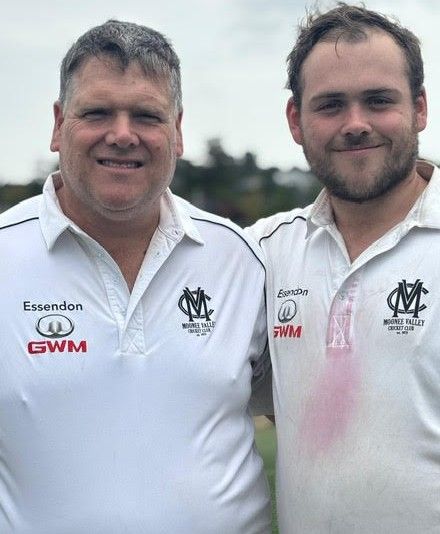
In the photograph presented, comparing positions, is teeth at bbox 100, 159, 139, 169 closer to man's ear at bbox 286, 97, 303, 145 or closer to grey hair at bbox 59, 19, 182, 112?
grey hair at bbox 59, 19, 182, 112

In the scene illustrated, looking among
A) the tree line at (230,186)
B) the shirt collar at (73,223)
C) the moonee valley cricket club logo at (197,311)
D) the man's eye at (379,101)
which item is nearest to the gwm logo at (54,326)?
the shirt collar at (73,223)

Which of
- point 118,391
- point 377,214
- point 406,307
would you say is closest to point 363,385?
point 406,307

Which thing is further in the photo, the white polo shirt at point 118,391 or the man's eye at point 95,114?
the man's eye at point 95,114

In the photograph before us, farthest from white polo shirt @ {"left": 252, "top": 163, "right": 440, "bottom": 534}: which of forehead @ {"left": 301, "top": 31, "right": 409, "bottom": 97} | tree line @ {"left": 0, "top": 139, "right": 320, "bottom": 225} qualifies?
tree line @ {"left": 0, "top": 139, "right": 320, "bottom": 225}

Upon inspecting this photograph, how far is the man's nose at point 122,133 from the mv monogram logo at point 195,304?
57 cm

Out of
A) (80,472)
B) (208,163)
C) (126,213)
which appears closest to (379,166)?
(126,213)

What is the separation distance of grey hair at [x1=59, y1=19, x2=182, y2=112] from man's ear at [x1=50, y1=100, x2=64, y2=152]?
5 centimetres

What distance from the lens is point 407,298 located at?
12.1ft

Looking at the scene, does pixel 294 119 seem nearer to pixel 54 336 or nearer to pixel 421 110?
pixel 421 110

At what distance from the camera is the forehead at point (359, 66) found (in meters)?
3.88

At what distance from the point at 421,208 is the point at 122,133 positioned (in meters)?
1.07

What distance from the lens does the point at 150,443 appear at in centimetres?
372

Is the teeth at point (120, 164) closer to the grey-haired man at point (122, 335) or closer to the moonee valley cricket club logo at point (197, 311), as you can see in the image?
the grey-haired man at point (122, 335)

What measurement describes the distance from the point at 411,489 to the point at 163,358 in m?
A: 0.94
